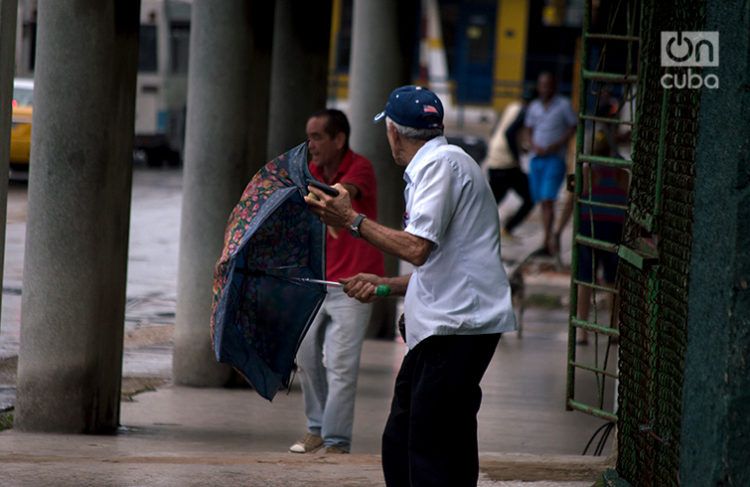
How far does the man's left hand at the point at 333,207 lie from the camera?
19.5 feet

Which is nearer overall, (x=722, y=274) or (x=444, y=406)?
(x=722, y=274)

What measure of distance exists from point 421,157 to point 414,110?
0.20 meters

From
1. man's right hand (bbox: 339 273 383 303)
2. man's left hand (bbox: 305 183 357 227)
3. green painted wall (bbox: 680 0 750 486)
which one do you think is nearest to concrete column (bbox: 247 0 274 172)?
man's right hand (bbox: 339 273 383 303)

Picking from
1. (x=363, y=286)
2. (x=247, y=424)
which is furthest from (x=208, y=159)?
(x=363, y=286)

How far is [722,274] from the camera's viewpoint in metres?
4.75

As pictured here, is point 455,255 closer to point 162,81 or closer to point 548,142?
point 548,142

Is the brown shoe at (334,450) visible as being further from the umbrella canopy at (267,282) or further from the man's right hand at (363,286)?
the man's right hand at (363,286)

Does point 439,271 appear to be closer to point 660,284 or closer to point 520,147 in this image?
point 660,284

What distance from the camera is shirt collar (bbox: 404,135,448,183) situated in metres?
5.94

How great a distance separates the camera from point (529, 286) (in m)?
17.0

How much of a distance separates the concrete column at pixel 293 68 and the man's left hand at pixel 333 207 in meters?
6.11

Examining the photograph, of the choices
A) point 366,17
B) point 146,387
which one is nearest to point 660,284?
point 146,387

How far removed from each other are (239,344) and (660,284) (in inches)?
79.0

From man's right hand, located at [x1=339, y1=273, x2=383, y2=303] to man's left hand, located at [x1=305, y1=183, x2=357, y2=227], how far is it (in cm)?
38
